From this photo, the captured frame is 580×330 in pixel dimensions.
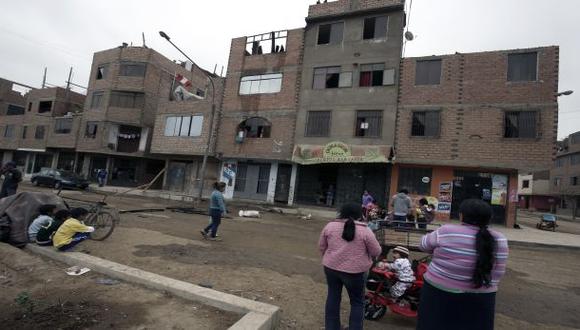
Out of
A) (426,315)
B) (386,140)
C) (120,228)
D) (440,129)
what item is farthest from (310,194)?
(426,315)

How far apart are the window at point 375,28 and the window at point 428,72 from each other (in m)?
2.95

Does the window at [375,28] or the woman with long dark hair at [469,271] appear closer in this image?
the woman with long dark hair at [469,271]

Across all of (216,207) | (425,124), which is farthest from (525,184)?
(216,207)

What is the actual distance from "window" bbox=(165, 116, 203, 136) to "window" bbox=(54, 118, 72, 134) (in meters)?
15.6

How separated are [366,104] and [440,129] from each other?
4186 millimetres

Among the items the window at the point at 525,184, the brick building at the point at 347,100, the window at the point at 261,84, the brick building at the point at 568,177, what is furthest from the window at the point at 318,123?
the window at the point at 525,184

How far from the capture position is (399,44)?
63.9 ft

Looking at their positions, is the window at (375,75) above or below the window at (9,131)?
above

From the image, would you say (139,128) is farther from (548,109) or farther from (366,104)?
(548,109)

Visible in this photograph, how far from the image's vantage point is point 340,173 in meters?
20.9

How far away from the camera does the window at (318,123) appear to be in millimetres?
20781

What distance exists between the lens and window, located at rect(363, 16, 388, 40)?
65.7 ft

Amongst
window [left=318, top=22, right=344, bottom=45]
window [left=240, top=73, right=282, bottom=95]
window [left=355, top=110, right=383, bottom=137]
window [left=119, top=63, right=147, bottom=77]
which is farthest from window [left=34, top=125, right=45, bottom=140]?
window [left=355, top=110, right=383, bottom=137]

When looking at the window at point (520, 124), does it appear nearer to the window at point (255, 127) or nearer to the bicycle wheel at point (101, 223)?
the window at point (255, 127)
